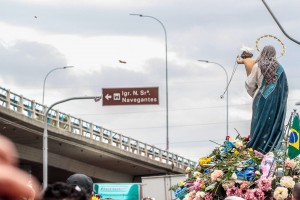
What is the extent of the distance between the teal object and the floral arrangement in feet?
86.6

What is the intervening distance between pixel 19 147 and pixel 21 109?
629cm

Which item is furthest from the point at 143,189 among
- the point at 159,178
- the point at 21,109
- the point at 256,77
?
the point at 256,77

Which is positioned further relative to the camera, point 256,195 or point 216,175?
point 216,175

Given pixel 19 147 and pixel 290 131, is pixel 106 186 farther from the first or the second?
pixel 290 131

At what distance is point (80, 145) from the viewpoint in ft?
178

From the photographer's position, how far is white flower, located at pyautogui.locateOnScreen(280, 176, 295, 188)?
37.1ft

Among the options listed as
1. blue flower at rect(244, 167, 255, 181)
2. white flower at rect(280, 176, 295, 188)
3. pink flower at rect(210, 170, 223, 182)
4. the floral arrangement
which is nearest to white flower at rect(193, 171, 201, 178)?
the floral arrangement

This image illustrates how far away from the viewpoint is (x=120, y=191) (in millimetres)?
40156

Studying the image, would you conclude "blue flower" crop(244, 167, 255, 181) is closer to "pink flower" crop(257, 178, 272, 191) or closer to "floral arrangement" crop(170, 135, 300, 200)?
"floral arrangement" crop(170, 135, 300, 200)

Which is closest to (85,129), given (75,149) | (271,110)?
(75,149)

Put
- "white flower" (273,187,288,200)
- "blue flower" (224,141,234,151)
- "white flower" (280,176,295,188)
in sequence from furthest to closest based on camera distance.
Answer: "blue flower" (224,141,234,151) < "white flower" (280,176,295,188) < "white flower" (273,187,288,200)

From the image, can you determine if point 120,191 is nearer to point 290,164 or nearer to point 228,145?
point 228,145

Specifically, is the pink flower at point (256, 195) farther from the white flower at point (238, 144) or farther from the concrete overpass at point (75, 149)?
the concrete overpass at point (75, 149)

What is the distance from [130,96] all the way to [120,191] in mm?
17510
